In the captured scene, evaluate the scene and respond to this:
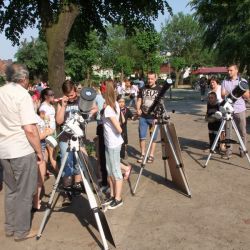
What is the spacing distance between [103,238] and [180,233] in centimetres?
94

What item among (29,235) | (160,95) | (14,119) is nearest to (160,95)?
(160,95)

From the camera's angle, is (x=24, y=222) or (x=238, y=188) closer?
(x=24, y=222)

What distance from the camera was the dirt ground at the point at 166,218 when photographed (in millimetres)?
4863

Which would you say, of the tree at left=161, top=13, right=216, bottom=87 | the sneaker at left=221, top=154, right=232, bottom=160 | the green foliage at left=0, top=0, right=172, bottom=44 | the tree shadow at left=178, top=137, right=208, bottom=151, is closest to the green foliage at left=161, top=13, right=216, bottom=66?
the tree at left=161, top=13, right=216, bottom=87

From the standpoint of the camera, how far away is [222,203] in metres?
6.07

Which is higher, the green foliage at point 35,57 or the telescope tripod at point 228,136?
the telescope tripod at point 228,136

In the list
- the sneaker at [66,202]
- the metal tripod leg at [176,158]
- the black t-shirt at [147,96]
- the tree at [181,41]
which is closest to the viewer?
the sneaker at [66,202]

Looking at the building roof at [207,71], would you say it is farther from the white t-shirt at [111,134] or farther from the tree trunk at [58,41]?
the white t-shirt at [111,134]

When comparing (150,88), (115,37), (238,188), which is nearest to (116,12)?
(150,88)

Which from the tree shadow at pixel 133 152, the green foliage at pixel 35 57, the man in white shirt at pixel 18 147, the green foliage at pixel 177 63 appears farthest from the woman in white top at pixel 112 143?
the green foliage at pixel 177 63

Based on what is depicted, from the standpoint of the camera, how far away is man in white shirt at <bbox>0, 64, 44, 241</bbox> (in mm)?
4762

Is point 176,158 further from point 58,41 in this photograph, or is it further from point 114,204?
point 58,41

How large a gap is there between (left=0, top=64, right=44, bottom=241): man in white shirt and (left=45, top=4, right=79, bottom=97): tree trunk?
11.0ft

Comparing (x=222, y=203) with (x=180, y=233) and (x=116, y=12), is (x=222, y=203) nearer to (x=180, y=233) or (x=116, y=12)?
(x=180, y=233)
